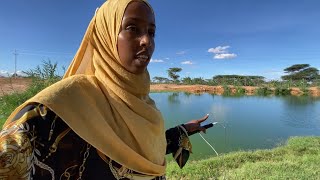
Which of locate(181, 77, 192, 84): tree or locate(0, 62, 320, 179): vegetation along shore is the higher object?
locate(181, 77, 192, 84): tree

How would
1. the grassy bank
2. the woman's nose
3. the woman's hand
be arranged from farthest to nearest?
the grassy bank, the woman's hand, the woman's nose

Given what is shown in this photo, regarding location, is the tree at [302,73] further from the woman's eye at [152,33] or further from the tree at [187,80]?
the woman's eye at [152,33]

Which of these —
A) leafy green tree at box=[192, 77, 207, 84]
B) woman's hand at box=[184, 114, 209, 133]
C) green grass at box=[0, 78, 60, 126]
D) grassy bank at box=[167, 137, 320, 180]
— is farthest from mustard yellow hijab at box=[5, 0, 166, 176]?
leafy green tree at box=[192, 77, 207, 84]

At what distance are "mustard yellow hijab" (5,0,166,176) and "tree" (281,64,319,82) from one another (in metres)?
35.6

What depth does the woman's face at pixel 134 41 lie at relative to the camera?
0.66m

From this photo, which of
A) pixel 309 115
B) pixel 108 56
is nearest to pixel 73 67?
pixel 108 56

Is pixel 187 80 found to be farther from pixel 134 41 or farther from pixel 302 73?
pixel 134 41

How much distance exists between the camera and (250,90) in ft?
78.3

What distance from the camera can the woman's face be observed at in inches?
26.0

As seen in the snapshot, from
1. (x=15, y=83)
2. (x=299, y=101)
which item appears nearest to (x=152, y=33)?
(x=15, y=83)

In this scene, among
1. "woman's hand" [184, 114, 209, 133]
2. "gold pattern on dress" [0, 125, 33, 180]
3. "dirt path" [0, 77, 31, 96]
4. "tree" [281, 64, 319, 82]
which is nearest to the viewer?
"gold pattern on dress" [0, 125, 33, 180]

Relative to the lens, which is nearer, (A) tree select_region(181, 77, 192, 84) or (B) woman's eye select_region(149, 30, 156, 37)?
(B) woman's eye select_region(149, 30, 156, 37)

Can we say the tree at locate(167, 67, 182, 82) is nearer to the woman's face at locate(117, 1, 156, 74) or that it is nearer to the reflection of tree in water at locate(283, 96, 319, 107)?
the reflection of tree in water at locate(283, 96, 319, 107)

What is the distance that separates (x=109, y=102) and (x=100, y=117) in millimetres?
58
